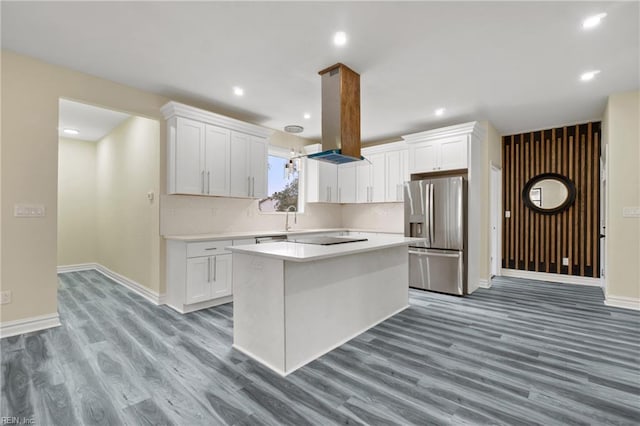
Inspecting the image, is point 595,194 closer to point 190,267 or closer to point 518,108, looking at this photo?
point 518,108

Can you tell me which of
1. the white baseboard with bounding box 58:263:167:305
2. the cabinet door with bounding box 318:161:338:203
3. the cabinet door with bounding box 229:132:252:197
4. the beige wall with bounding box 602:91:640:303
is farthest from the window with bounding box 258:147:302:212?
the beige wall with bounding box 602:91:640:303

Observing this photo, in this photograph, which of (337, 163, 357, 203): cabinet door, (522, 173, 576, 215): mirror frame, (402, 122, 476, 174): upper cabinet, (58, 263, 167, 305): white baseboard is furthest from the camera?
(337, 163, 357, 203): cabinet door

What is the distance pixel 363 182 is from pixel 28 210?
16.0ft

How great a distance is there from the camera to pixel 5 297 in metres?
2.91

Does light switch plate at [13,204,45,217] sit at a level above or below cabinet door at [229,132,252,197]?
below

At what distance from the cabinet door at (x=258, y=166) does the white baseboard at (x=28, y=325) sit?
2687 millimetres

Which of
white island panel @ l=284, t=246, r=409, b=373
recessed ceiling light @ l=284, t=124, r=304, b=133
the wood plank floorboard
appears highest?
recessed ceiling light @ l=284, t=124, r=304, b=133

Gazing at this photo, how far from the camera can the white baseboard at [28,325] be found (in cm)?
289

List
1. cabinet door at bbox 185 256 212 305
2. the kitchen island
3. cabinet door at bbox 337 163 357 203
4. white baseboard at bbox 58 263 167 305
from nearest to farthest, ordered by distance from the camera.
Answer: the kitchen island → cabinet door at bbox 185 256 212 305 → white baseboard at bbox 58 263 167 305 → cabinet door at bbox 337 163 357 203

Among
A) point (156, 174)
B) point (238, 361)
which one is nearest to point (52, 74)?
point (156, 174)

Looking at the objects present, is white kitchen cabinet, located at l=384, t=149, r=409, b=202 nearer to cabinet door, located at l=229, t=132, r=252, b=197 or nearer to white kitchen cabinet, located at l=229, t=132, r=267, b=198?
white kitchen cabinet, located at l=229, t=132, r=267, b=198

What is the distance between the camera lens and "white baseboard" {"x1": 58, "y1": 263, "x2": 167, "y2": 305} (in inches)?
157

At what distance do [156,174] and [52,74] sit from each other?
1.42 metres

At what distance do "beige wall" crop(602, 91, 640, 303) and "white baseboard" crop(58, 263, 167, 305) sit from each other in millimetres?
5942
